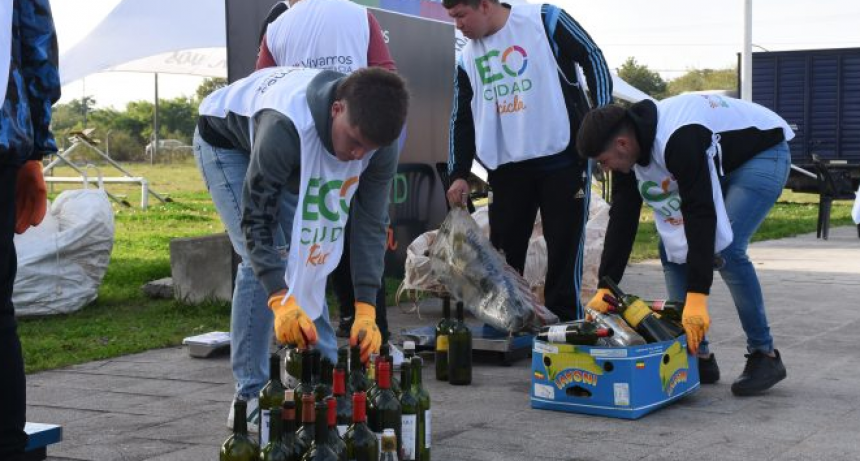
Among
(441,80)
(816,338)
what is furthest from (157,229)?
(816,338)

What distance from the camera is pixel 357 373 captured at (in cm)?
400

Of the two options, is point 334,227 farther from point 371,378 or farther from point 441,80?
point 441,80

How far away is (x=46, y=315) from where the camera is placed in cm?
773

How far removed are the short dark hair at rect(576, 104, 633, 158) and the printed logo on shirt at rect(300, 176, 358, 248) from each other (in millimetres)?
1138

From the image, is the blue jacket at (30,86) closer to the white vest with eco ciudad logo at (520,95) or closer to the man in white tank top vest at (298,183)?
the man in white tank top vest at (298,183)

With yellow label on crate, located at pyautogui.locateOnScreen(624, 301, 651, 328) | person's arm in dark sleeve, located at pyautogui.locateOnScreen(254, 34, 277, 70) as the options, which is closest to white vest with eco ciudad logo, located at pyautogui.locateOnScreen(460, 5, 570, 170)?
person's arm in dark sleeve, located at pyautogui.locateOnScreen(254, 34, 277, 70)

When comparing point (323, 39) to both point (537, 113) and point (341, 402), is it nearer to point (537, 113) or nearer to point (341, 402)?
point (537, 113)

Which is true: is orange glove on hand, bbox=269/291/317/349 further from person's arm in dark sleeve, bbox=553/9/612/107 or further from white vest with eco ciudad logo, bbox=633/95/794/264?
person's arm in dark sleeve, bbox=553/9/612/107

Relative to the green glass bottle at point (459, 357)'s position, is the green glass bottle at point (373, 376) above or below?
above

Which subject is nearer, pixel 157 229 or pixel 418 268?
pixel 418 268

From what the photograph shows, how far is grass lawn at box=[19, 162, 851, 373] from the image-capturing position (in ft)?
21.7

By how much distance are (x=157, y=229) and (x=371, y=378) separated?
11.1 metres

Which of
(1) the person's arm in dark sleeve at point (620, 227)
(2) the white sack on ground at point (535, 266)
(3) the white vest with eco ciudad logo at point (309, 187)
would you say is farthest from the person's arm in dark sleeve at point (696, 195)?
(2) the white sack on ground at point (535, 266)

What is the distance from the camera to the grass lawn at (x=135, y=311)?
6.63 meters
